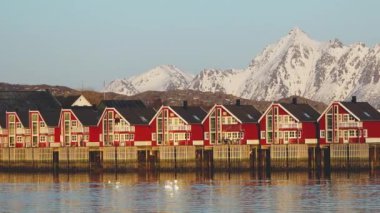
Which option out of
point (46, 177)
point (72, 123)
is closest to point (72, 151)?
point (72, 123)

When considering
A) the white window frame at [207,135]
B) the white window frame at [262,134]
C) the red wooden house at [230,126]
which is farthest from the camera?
the white window frame at [207,135]

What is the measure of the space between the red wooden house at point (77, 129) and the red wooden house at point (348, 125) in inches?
1236

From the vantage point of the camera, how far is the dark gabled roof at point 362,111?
145 meters

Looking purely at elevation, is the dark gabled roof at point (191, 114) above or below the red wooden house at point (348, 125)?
above

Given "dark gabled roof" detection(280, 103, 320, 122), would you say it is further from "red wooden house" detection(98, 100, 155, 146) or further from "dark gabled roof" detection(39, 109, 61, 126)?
"dark gabled roof" detection(39, 109, 61, 126)

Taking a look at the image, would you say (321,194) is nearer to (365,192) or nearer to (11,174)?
(365,192)

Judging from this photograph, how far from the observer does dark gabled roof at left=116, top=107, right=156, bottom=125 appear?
160 meters

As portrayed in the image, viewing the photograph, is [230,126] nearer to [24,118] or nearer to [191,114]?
[191,114]

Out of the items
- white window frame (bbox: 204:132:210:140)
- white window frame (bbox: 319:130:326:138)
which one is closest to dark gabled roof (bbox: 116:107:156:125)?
white window frame (bbox: 204:132:210:140)

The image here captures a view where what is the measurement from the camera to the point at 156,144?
158m

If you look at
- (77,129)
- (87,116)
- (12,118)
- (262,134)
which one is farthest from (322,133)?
(12,118)

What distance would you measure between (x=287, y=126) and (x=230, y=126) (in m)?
7.69

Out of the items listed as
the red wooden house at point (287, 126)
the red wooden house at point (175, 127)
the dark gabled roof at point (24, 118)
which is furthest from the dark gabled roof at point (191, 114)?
the dark gabled roof at point (24, 118)

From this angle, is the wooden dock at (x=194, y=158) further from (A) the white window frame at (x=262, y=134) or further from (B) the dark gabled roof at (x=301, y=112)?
(B) the dark gabled roof at (x=301, y=112)
